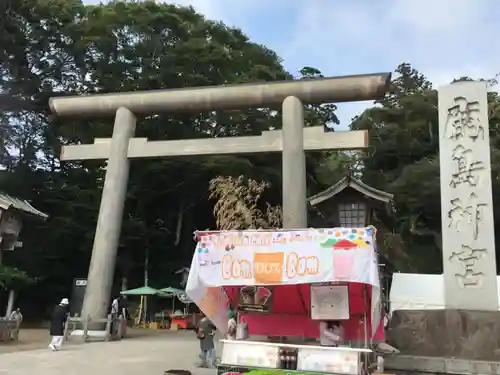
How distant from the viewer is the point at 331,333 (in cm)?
750

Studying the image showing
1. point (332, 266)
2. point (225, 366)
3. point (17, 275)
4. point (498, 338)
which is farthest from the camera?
point (17, 275)

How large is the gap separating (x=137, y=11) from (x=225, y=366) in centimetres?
2471

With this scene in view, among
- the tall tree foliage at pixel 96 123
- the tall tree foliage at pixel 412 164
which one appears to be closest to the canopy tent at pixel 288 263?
the tall tree foliage at pixel 412 164

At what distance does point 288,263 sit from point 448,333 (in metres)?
4.19

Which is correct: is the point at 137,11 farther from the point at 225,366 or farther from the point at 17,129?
the point at 225,366

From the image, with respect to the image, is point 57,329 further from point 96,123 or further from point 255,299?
point 96,123

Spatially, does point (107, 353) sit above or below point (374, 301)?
below

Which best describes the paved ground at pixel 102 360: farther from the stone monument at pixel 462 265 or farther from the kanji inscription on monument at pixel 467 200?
the kanji inscription on monument at pixel 467 200

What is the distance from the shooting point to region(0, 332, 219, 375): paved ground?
968cm

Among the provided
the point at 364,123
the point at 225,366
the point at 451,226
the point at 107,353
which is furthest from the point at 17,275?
the point at 364,123

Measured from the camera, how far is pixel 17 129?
1088 inches

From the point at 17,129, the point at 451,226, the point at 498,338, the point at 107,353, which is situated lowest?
the point at 107,353

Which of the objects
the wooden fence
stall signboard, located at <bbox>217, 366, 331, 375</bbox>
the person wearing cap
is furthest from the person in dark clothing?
the wooden fence

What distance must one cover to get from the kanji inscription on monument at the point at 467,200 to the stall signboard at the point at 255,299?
3916 mm
